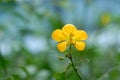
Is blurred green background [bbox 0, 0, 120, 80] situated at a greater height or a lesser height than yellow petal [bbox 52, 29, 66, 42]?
lesser

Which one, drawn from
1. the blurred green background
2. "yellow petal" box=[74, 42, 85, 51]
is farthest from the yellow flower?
the blurred green background

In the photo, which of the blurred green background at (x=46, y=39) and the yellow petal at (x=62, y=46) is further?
the blurred green background at (x=46, y=39)

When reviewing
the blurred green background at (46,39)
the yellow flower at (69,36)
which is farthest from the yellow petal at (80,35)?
the blurred green background at (46,39)

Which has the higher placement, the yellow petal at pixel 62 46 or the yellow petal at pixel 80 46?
the yellow petal at pixel 62 46

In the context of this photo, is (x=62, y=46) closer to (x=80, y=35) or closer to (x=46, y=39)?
(x=80, y=35)

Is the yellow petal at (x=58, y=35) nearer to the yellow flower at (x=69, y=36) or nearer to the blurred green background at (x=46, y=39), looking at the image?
the yellow flower at (x=69, y=36)

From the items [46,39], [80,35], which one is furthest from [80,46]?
[46,39]

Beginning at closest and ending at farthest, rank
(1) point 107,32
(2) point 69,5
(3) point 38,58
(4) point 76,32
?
1. (4) point 76,32
2. (3) point 38,58
3. (1) point 107,32
4. (2) point 69,5

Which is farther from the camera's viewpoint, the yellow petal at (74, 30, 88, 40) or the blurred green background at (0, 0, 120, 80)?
the blurred green background at (0, 0, 120, 80)

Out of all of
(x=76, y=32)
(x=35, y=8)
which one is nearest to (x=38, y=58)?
(x=35, y=8)

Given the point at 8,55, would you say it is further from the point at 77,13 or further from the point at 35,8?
the point at 77,13

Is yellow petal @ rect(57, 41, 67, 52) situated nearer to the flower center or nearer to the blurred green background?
the flower center
